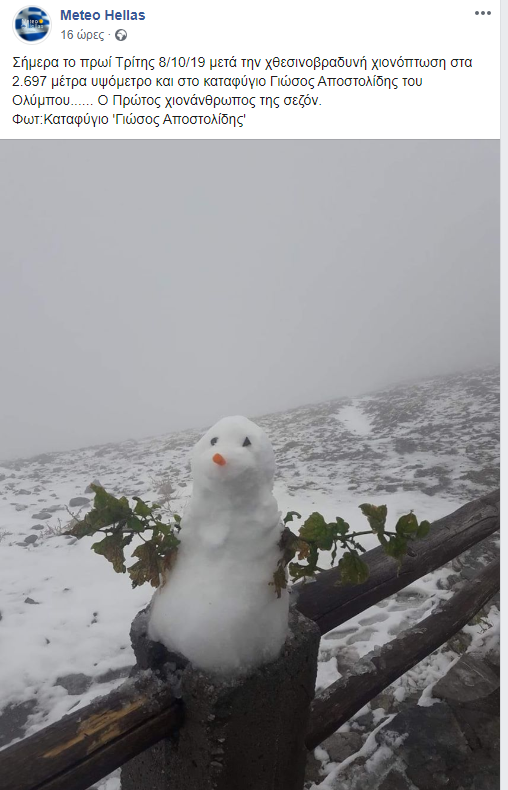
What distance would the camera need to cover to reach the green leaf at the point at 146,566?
4.37 feet

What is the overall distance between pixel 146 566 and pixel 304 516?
446cm

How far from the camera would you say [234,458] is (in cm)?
130

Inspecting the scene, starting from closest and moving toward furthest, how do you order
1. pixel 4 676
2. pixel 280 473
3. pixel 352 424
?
pixel 4 676 < pixel 280 473 < pixel 352 424

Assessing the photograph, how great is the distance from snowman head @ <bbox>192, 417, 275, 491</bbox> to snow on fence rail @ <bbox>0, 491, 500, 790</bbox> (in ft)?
2.19

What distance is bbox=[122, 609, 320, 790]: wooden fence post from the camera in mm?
1236

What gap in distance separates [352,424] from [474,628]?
8.23 m

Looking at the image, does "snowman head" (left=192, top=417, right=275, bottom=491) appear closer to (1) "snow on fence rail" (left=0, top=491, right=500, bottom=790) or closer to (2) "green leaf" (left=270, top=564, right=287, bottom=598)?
(2) "green leaf" (left=270, top=564, right=287, bottom=598)

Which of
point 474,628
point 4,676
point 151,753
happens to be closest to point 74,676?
point 4,676

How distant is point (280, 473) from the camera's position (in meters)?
7.82

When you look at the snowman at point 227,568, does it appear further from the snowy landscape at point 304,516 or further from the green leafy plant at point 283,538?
the snowy landscape at point 304,516

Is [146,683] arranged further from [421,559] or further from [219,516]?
[421,559]

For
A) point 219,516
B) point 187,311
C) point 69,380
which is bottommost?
point 69,380
